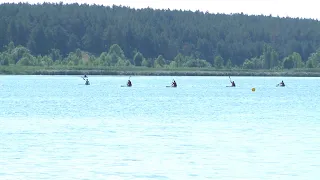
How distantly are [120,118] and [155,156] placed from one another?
25.1 m

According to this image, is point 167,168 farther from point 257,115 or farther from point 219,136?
point 257,115

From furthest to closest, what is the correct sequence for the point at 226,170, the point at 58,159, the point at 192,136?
the point at 192,136
the point at 58,159
the point at 226,170

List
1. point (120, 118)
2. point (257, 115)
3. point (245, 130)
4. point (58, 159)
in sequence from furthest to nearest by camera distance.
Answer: point (257, 115), point (120, 118), point (245, 130), point (58, 159)

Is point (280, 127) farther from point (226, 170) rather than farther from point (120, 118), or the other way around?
point (226, 170)

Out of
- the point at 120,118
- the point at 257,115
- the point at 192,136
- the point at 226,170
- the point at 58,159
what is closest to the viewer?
the point at 226,170

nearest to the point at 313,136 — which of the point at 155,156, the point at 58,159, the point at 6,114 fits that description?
the point at 155,156

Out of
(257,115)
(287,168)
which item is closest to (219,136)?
(287,168)

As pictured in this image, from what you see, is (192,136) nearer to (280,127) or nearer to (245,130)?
(245,130)

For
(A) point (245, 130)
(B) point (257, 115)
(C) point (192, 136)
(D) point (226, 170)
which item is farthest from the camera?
(B) point (257, 115)

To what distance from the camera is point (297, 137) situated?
4941 centimetres

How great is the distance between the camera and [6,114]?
68.5 meters

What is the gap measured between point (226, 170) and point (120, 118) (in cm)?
2951

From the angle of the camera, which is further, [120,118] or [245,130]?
[120,118]

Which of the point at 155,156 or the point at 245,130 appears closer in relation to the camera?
the point at 155,156
